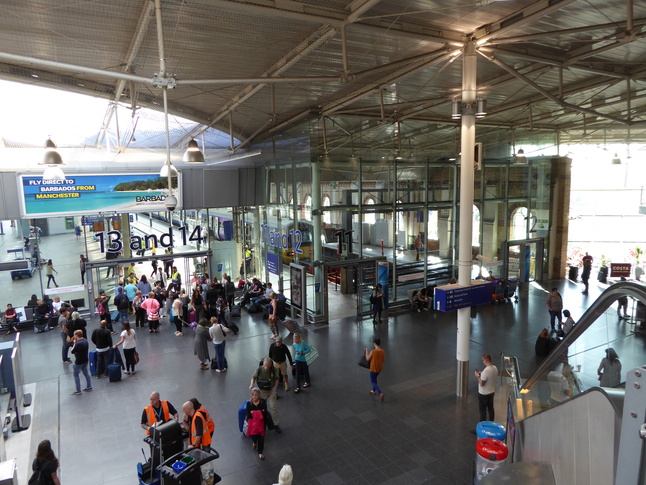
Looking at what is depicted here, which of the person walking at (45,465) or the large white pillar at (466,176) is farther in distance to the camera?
the large white pillar at (466,176)

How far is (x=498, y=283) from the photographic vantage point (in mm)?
17906

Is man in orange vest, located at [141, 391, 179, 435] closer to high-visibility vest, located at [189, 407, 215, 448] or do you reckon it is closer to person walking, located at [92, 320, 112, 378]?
high-visibility vest, located at [189, 407, 215, 448]

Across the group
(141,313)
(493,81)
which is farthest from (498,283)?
(141,313)

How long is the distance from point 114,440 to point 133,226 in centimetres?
1026

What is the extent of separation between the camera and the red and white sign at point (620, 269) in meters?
20.0

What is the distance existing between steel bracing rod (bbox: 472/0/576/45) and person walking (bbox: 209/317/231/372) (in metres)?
8.47

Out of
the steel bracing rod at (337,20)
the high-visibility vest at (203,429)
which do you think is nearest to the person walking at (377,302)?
the steel bracing rod at (337,20)

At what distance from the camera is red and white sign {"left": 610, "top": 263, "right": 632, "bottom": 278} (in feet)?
65.6

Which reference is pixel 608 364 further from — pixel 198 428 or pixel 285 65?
pixel 285 65

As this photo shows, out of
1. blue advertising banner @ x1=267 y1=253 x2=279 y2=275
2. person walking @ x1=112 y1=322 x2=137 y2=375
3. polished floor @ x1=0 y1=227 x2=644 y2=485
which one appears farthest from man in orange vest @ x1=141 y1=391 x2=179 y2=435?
blue advertising banner @ x1=267 y1=253 x2=279 y2=275

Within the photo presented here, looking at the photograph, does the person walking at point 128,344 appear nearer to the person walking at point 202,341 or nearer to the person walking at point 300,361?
the person walking at point 202,341

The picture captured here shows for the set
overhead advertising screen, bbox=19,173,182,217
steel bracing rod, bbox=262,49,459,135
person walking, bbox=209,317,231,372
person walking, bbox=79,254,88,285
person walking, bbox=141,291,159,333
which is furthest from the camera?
person walking, bbox=79,254,88,285

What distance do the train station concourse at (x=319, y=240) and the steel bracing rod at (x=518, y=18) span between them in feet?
0.16

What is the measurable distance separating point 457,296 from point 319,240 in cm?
667
